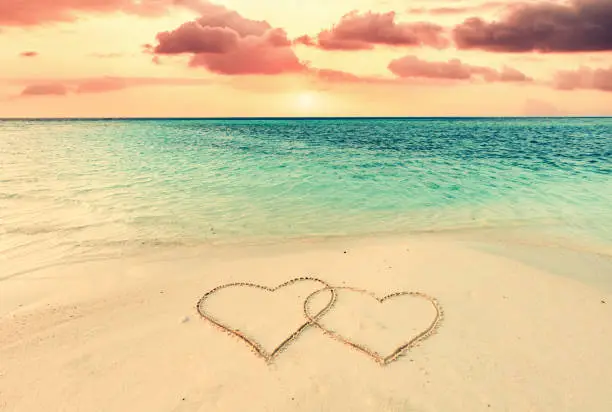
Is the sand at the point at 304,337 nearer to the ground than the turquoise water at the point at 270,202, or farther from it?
farther from it

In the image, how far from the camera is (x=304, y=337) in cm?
643

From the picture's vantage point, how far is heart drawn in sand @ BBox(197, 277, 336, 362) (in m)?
6.07

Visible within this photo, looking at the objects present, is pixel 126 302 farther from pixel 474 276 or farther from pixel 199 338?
pixel 474 276

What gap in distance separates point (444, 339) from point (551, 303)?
2.96 metres

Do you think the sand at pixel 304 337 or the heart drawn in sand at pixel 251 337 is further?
the heart drawn in sand at pixel 251 337

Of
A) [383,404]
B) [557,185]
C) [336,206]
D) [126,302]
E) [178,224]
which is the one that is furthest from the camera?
[557,185]

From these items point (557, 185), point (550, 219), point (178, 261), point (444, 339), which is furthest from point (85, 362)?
point (557, 185)

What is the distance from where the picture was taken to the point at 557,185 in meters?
19.7

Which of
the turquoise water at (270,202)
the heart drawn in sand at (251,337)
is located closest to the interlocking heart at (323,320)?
the heart drawn in sand at (251,337)

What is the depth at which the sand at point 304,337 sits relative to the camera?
5164 mm

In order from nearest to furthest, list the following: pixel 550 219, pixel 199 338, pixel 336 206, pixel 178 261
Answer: pixel 199 338
pixel 178 261
pixel 550 219
pixel 336 206

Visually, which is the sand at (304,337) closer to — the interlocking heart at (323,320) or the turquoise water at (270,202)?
the interlocking heart at (323,320)

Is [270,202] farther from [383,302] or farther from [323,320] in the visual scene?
[323,320]

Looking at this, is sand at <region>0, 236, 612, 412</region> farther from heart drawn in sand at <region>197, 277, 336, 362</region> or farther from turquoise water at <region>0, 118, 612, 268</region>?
turquoise water at <region>0, 118, 612, 268</region>
